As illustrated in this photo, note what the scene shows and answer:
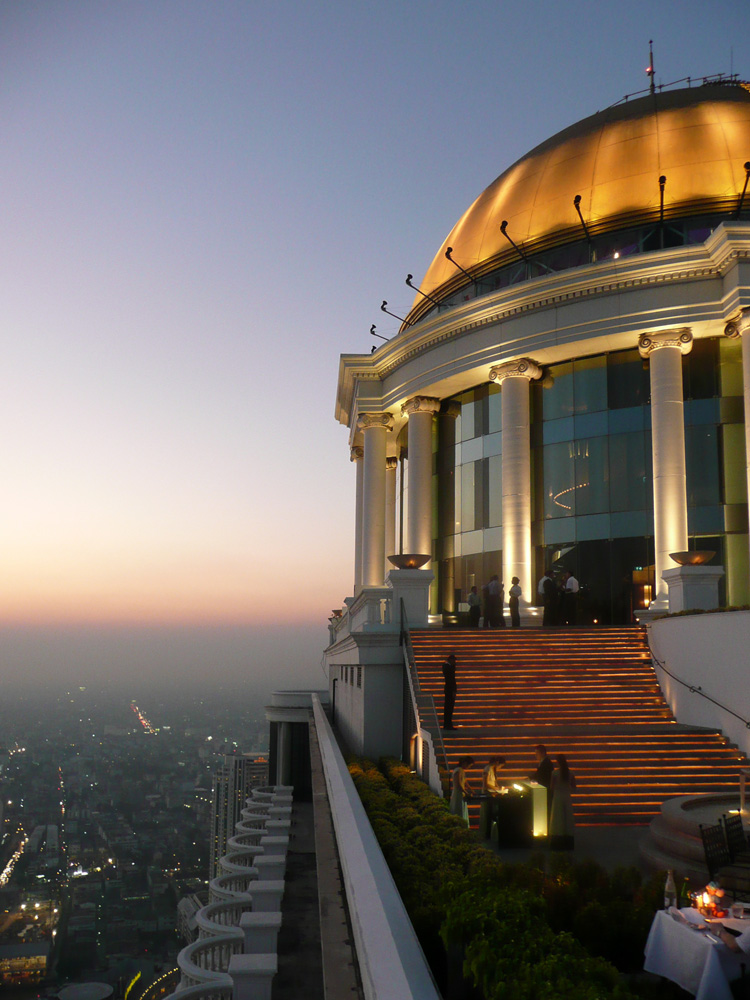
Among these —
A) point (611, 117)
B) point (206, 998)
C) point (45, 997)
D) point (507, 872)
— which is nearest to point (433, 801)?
point (507, 872)

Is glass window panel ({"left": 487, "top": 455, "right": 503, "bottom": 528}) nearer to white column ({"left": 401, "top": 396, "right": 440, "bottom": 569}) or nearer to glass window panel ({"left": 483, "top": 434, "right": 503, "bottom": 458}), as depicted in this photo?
glass window panel ({"left": 483, "top": 434, "right": 503, "bottom": 458})

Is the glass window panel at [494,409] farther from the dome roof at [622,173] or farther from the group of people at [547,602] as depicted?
the group of people at [547,602]

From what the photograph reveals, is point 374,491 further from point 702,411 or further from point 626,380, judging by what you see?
point 702,411

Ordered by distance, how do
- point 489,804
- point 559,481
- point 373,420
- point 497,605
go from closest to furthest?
point 489,804 → point 497,605 → point 559,481 → point 373,420

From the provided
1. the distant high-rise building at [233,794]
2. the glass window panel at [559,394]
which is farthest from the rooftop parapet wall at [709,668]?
the distant high-rise building at [233,794]

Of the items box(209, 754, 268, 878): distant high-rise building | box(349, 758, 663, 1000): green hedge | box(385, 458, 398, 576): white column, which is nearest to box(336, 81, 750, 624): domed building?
box(385, 458, 398, 576): white column

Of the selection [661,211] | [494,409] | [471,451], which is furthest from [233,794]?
[661,211]
